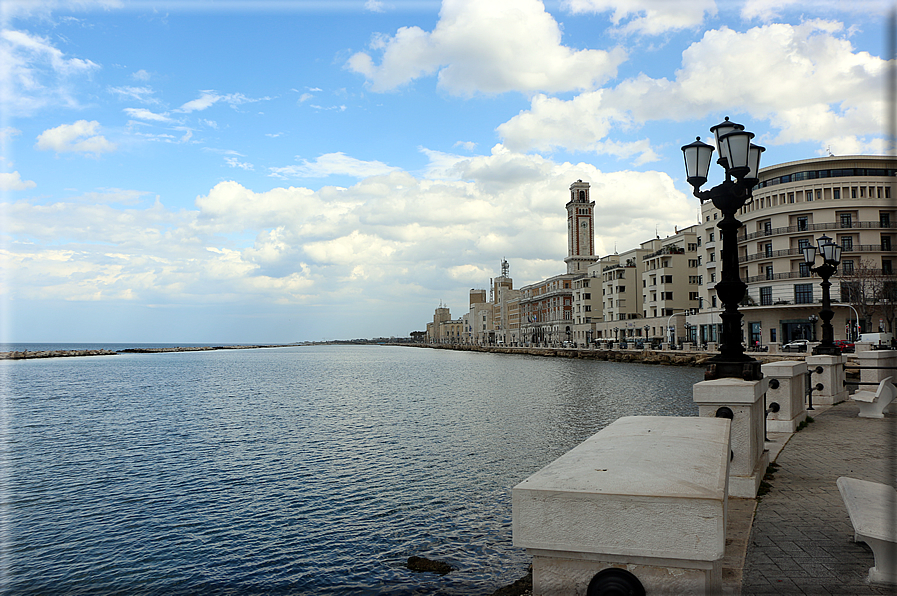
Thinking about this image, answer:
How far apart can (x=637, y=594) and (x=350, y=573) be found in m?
7.38

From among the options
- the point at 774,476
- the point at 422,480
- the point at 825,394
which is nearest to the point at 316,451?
the point at 422,480

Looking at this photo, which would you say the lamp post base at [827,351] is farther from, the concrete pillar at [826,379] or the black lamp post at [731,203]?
the black lamp post at [731,203]

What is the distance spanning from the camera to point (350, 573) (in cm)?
A: 960

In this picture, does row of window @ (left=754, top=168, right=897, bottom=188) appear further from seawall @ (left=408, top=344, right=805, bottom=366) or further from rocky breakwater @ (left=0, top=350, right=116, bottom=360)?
rocky breakwater @ (left=0, top=350, right=116, bottom=360)

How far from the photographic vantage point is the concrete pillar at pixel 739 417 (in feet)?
24.2

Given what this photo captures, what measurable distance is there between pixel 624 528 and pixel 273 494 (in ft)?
42.0

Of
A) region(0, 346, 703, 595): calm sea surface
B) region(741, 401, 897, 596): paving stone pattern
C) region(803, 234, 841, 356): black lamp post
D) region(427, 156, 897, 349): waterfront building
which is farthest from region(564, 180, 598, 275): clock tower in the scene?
region(741, 401, 897, 596): paving stone pattern

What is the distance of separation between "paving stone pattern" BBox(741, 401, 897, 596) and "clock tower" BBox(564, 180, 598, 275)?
13210 cm

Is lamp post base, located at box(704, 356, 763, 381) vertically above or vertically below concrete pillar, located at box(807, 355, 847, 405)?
above

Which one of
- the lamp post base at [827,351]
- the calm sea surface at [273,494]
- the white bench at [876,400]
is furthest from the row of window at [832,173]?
the white bench at [876,400]

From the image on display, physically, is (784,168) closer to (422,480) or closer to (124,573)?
(422,480)

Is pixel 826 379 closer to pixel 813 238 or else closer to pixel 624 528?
pixel 624 528

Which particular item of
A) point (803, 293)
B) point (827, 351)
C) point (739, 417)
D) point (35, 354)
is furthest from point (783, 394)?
point (35, 354)

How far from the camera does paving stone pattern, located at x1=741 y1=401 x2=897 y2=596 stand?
5.09 meters
